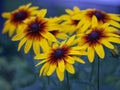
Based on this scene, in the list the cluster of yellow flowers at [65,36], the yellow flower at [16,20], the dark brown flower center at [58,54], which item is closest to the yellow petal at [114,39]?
the cluster of yellow flowers at [65,36]

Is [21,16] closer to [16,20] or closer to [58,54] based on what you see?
[16,20]

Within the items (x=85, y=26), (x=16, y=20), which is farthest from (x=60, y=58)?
(x=16, y=20)

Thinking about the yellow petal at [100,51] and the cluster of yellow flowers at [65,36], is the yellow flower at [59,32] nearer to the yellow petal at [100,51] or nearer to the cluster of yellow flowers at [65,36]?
the cluster of yellow flowers at [65,36]

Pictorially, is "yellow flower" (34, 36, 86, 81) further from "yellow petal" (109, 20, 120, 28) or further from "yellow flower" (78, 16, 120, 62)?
"yellow petal" (109, 20, 120, 28)

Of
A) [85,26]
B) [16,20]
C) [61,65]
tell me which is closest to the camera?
[61,65]

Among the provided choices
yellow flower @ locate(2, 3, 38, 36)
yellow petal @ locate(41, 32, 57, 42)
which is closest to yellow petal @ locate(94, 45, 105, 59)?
yellow petal @ locate(41, 32, 57, 42)
